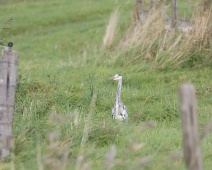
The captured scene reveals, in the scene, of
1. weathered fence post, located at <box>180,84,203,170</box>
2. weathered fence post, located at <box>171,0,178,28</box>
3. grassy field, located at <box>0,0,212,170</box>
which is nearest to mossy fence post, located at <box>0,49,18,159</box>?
grassy field, located at <box>0,0,212,170</box>

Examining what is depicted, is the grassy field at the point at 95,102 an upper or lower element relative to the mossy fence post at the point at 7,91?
lower

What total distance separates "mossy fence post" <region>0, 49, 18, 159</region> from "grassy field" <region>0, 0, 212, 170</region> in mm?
225

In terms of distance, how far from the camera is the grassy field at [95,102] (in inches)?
293

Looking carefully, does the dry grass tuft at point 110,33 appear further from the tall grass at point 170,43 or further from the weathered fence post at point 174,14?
the tall grass at point 170,43

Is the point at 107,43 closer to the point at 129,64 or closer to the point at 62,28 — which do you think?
the point at 129,64

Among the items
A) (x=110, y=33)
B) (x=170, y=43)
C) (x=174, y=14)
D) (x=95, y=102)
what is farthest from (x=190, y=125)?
(x=110, y=33)

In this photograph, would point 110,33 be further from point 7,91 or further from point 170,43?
point 7,91

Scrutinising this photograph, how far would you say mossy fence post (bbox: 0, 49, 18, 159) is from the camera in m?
7.34

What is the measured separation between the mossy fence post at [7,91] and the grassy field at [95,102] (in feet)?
0.74

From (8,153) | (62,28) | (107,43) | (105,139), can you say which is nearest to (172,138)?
(105,139)

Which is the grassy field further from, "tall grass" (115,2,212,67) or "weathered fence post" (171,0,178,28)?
"weathered fence post" (171,0,178,28)

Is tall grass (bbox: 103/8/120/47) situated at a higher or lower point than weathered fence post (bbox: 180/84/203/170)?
lower

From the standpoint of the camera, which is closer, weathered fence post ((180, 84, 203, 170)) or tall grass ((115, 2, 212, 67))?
weathered fence post ((180, 84, 203, 170))

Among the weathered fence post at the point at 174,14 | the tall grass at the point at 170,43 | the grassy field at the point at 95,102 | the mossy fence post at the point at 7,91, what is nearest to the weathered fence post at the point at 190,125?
the grassy field at the point at 95,102
